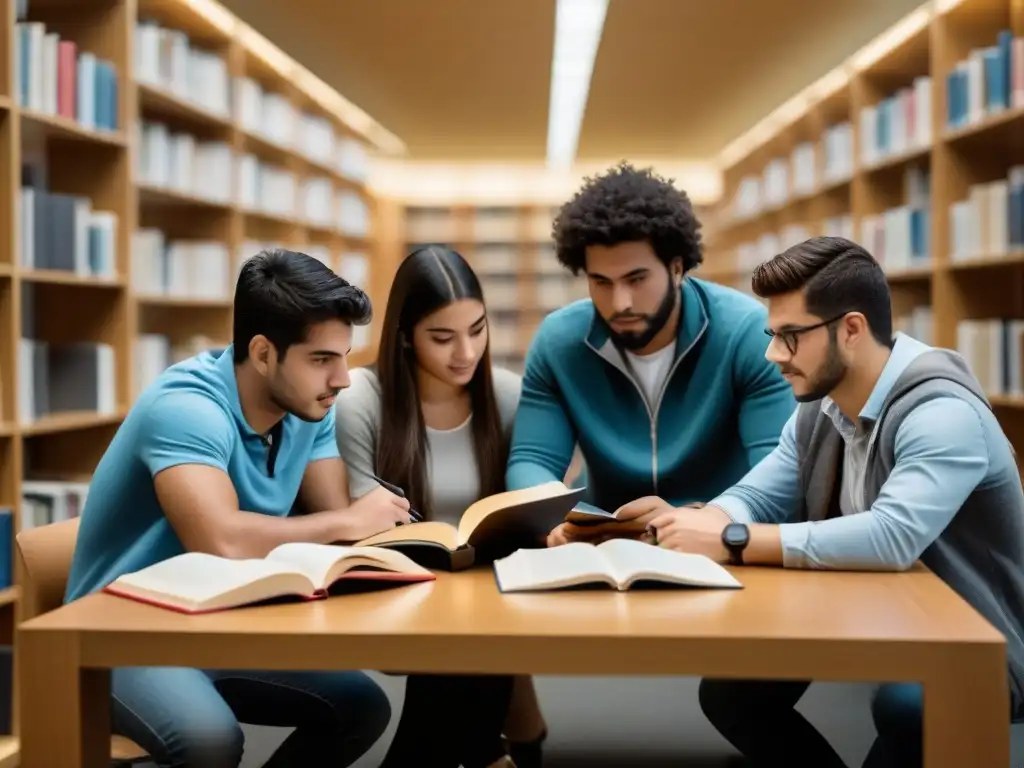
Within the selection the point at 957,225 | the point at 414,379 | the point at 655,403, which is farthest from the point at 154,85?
the point at 957,225

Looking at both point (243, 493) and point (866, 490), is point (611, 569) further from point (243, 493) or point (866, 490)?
point (243, 493)

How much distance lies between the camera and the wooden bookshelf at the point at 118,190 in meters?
3.15

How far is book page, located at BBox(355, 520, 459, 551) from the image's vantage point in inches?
62.9

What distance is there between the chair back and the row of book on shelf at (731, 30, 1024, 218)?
329 centimetres

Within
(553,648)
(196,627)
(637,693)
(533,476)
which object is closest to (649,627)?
(553,648)

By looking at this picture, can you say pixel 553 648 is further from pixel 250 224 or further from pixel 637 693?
pixel 250 224

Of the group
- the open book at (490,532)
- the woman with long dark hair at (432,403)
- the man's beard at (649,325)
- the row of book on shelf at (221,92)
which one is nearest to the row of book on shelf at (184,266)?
the row of book on shelf at (221,92)

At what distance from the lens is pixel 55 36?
138 inches

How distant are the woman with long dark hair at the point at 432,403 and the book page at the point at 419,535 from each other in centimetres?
34

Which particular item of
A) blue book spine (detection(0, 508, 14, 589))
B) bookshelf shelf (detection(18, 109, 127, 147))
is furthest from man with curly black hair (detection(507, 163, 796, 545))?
bookshelf shelf (detection(18, 109, 127, 147))

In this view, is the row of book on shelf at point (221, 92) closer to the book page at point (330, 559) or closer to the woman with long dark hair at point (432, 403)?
the woman with long dark hair at point (432, 403)

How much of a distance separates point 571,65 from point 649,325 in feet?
14.9

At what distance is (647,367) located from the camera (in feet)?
7.96

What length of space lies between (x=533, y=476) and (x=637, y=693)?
1.35m
